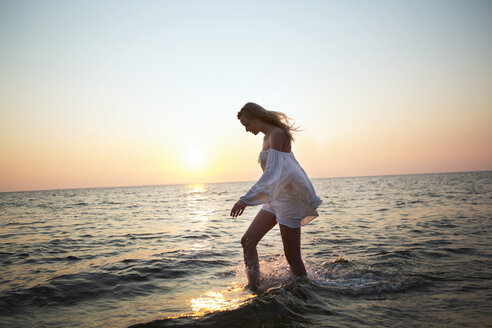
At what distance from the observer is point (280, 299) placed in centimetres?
338

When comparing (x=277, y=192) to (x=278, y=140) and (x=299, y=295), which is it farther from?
(x=299, y=295)

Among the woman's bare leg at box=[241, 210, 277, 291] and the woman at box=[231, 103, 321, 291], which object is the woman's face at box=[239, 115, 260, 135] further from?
the woman's bare leg at box=[241, 210, 277, 291]

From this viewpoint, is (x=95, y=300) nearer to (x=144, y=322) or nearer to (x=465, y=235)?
(x=144, y=322)

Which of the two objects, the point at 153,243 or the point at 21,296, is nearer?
the point at 21,296

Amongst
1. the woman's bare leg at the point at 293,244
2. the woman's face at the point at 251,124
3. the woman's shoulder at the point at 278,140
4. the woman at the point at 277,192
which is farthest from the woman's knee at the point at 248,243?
the woman's face at the point at 251,124

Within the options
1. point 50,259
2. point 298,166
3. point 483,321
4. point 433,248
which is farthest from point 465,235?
point 50,259

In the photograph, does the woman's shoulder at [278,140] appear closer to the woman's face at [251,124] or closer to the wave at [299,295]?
the woman's face at [251,124]

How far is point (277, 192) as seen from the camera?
3721 mm

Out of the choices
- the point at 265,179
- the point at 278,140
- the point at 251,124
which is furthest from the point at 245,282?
the point at 251,124

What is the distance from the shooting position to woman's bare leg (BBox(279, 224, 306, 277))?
3.79 metres

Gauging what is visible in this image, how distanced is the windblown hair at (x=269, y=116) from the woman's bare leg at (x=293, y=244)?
1.13 meters

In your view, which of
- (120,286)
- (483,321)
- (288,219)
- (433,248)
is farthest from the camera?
(433,248)

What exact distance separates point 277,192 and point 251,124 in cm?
97

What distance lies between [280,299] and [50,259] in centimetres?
536
